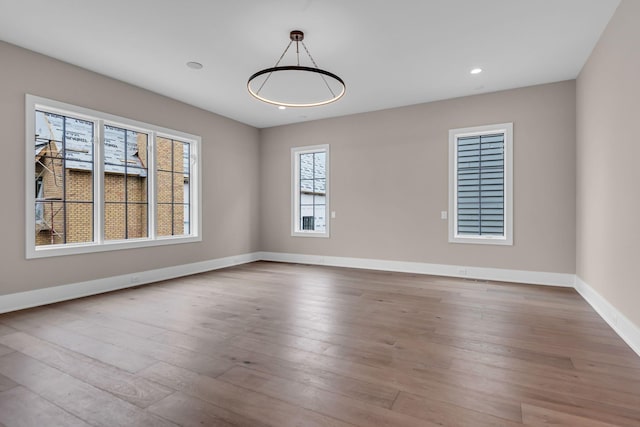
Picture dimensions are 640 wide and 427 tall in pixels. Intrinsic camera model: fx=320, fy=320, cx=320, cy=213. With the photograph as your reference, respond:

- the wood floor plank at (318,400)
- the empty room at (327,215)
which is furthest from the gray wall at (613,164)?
the wood floor plank at (318,400)

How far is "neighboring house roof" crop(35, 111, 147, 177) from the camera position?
4105mm

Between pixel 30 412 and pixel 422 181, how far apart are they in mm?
5542

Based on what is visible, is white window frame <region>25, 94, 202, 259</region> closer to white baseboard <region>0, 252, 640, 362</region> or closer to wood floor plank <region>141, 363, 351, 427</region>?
white baseboard <region>0, 252, 640, 362</region>

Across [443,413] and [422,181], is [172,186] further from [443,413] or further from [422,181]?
[443,413]

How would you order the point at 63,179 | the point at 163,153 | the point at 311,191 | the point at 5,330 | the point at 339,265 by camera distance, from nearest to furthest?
1. the point at 5,330
2. the point at 63,179
3. the point at 163,153
4. the point at 339,265
5. the point at 311,191

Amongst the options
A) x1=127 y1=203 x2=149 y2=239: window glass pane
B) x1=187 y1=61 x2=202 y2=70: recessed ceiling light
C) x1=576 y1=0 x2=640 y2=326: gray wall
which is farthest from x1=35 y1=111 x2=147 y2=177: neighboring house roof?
x1=576 y1=0 x2=640 y2=326: gray wall

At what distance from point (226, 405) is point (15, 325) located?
2.80 m

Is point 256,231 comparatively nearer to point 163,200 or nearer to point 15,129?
point 163,200

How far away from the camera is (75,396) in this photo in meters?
1.95

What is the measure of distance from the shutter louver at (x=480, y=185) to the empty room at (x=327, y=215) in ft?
0.12

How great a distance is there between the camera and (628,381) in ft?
6.99

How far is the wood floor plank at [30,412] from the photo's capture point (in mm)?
1703

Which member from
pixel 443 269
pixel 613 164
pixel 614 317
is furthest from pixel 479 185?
pixel 614 317

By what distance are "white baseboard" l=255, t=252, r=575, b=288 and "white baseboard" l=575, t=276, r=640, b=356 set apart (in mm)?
515
